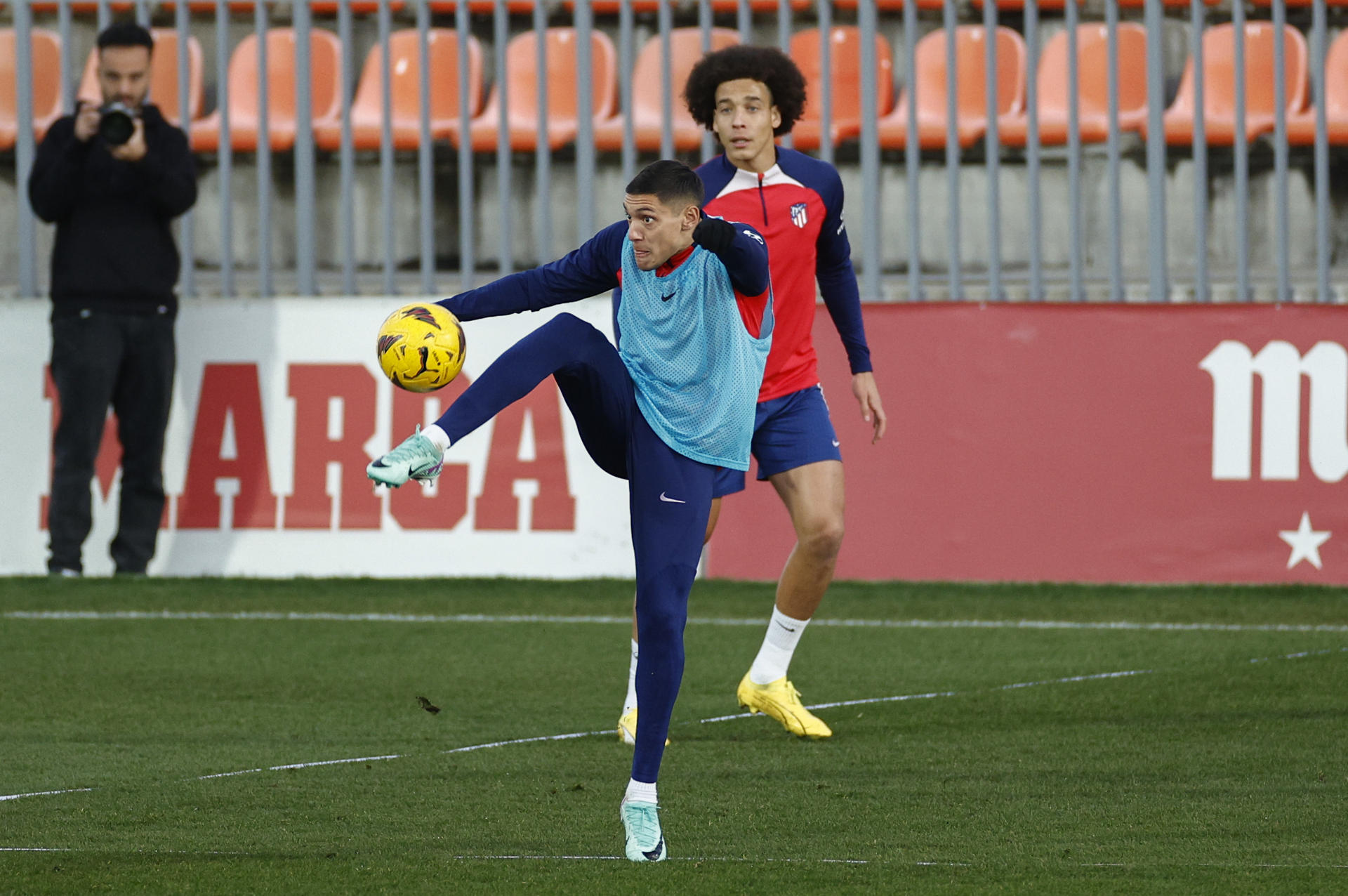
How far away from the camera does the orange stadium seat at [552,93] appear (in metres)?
10.7

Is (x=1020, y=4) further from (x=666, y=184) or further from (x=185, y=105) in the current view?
(x=666, y=184)

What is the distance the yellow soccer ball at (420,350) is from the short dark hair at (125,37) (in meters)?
5.10

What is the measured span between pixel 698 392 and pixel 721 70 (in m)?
1.94

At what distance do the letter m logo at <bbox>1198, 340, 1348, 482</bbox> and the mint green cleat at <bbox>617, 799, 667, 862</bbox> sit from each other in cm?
579

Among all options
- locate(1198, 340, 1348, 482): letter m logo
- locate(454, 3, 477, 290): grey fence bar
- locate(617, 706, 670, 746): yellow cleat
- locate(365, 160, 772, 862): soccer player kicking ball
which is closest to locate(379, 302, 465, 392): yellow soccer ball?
locate(365, 160, 772, 862): soccer player kicking ball

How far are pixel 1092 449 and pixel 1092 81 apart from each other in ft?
6.82

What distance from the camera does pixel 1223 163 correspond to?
10.6 metres

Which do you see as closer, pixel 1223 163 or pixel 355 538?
pixel 355 538

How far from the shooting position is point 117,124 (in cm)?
919

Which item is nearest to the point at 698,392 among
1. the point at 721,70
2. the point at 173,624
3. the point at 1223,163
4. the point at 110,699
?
the point at 721,70

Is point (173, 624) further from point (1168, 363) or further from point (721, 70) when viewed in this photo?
point (1168, 363)

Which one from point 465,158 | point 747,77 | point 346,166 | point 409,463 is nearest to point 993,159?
point 465,158

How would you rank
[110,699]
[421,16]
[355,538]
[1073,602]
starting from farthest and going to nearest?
[421,16]
[355,538]
[1073,602]
[110,699]

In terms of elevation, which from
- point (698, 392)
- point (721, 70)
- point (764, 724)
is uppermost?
point (721, 70)
